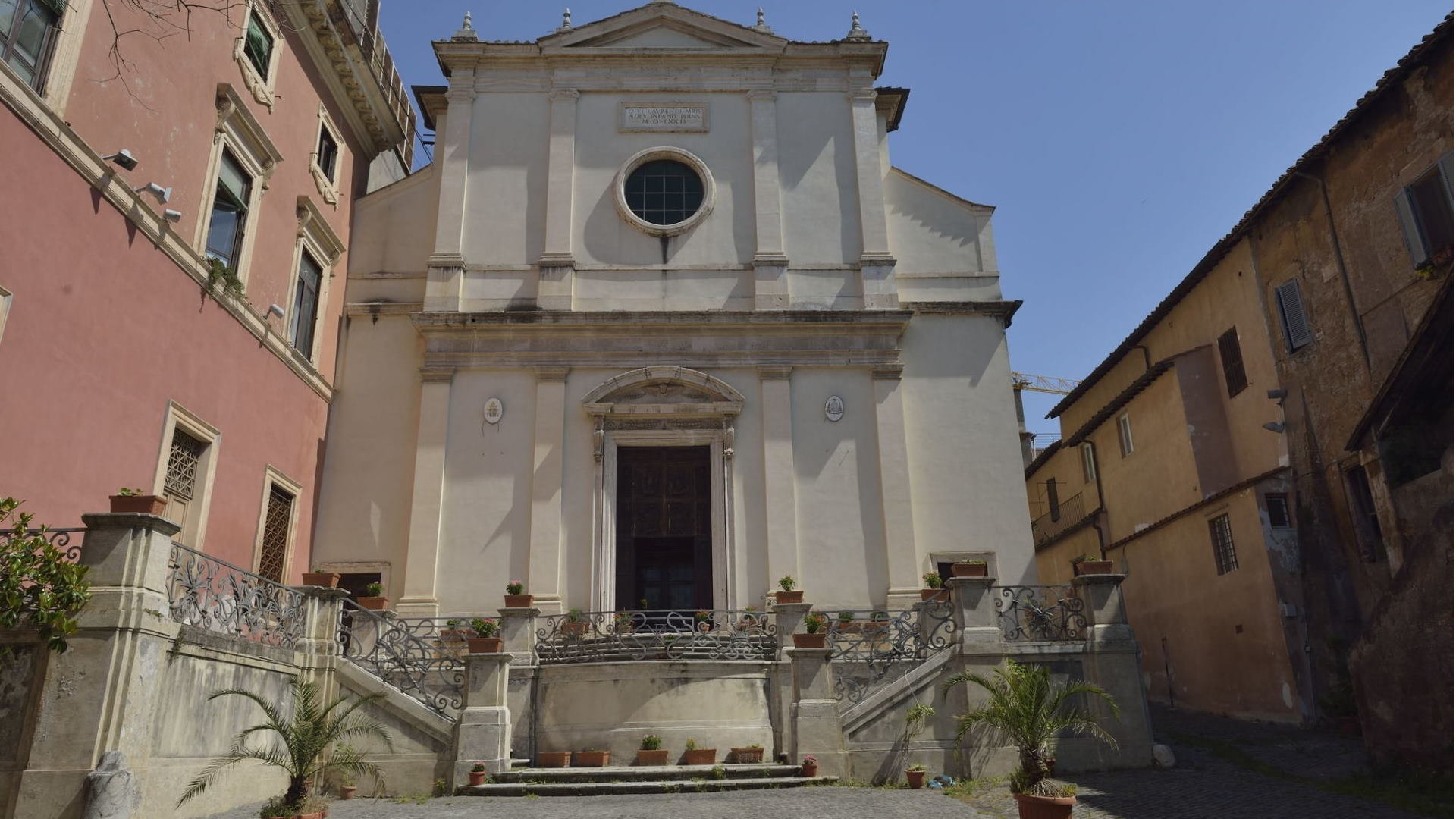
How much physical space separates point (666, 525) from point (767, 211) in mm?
6432

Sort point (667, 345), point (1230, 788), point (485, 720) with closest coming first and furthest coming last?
point (1230, 788) < point (485, 720) < point (667, 345)

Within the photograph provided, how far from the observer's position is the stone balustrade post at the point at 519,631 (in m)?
12.3

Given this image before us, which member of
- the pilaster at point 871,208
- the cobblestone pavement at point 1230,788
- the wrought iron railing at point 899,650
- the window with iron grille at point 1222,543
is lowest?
the cobblestone pavement at point 1230,788

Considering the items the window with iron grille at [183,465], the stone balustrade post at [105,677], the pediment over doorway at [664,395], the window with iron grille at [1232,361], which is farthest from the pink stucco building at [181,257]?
the window with iron grille at [1232,361]

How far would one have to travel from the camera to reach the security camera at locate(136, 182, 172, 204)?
1152 centimetres

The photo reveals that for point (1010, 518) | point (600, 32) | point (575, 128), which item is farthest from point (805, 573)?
point (600, 32)

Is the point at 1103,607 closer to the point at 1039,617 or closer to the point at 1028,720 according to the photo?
the point at 1039,617

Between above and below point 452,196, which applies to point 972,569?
below

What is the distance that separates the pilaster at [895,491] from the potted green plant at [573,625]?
522cm

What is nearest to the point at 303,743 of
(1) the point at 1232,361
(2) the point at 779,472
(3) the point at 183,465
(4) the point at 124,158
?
(3) the point at 183,465

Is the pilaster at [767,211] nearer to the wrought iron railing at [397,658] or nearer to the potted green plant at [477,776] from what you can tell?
the wrought iron railing at [397,658]

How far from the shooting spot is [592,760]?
1143 cm

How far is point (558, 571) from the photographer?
16172 mm

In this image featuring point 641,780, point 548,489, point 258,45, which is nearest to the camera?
point 641,780
